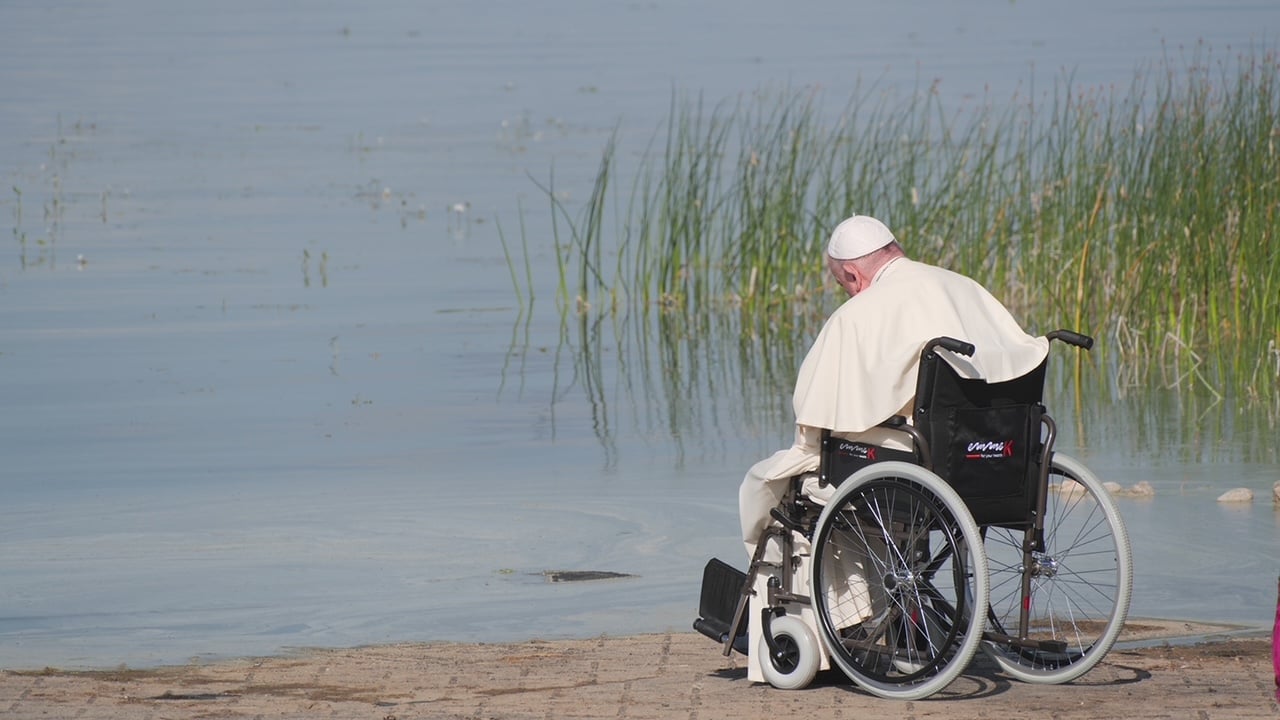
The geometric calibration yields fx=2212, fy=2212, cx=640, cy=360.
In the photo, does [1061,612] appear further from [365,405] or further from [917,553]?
[365,405]

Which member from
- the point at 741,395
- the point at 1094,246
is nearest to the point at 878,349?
the point at 741,395

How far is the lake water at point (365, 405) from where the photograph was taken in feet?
25.1

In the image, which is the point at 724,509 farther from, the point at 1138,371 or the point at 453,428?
the point at 1138,371

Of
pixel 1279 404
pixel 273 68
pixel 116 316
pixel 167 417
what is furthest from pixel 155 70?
pixel 1279 404

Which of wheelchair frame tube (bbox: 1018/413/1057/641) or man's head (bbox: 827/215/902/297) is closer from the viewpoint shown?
wheelchair frame tube (bbox: 1018/413/1057/641)

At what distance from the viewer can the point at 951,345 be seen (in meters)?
5.36

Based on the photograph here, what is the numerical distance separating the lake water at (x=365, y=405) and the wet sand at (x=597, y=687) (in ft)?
1.54

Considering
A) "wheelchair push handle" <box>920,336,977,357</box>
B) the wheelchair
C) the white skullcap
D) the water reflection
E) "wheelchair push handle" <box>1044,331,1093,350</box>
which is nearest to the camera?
"wheelchair push handle" <box>920,336,977,357</box>

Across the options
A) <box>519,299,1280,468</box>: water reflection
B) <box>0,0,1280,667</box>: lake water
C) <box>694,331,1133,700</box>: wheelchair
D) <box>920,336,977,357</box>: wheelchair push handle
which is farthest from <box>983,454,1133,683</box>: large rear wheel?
<box>519,299,1280,468</box>: water reflection

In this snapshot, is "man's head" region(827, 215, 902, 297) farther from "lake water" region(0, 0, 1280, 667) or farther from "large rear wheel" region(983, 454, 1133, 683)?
"lake water" region(0, 0, 1280, 667)

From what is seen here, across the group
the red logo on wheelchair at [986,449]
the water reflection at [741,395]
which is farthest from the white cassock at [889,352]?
the water reflection at [741,395]

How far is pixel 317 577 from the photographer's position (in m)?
7.93

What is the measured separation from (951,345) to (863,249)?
0.55m

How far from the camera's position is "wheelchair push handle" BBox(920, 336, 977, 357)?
209 inches
